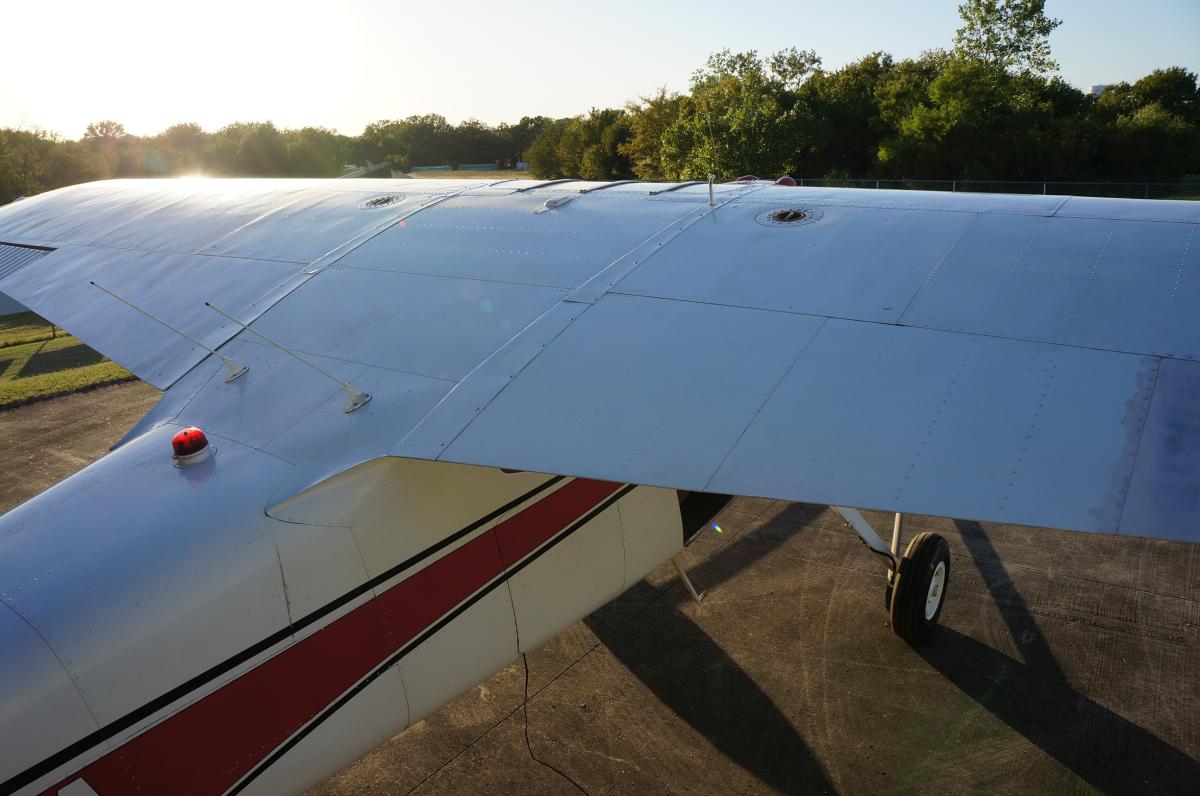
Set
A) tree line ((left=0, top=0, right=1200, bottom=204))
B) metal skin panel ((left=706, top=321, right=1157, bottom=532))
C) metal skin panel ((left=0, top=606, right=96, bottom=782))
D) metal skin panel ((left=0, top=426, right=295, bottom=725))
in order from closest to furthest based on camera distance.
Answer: metal skin panel ((left=706, top=321, right=1157, bottom=532))
metal skin panel ((left=0, top=606, right=96, bottom=782))
metal skin panel ((left=0, top=426, right=295, bottom=725))
tree line ((left=0, top=0, right=1200, bottom=204))

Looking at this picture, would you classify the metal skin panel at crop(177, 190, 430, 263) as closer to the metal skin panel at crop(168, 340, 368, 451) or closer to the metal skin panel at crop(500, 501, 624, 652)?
the metal skin panel at crop(168, 340, 368, 451)

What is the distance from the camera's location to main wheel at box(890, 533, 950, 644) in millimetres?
7781

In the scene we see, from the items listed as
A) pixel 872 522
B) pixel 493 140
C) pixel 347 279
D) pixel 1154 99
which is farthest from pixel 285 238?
pixel 493 140

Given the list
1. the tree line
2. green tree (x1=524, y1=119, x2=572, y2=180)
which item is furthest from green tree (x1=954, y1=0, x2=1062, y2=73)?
green tree (x1=524, y1=119, x2=572, y2=180)

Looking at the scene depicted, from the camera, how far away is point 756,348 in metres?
4.60

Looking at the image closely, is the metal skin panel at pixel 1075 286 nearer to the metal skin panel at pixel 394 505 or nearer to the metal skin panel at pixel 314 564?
the metal skin panel at pixel 394 505

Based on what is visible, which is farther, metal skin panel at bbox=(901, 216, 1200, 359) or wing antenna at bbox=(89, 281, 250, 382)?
wing antenna at bbox=(89, 281, 250, 382)

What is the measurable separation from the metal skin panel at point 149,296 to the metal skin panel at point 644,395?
12.7ft

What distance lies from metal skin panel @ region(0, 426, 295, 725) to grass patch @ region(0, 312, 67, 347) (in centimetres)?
2494

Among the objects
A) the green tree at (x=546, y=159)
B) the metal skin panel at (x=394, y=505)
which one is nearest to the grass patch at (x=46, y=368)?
the metal skin panel at (x=394, y=505)

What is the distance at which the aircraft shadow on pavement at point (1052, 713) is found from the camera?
247 inches

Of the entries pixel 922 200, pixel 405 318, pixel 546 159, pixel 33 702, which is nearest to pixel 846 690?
pixel 922 200

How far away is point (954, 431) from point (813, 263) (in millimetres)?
1927

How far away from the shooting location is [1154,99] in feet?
149
